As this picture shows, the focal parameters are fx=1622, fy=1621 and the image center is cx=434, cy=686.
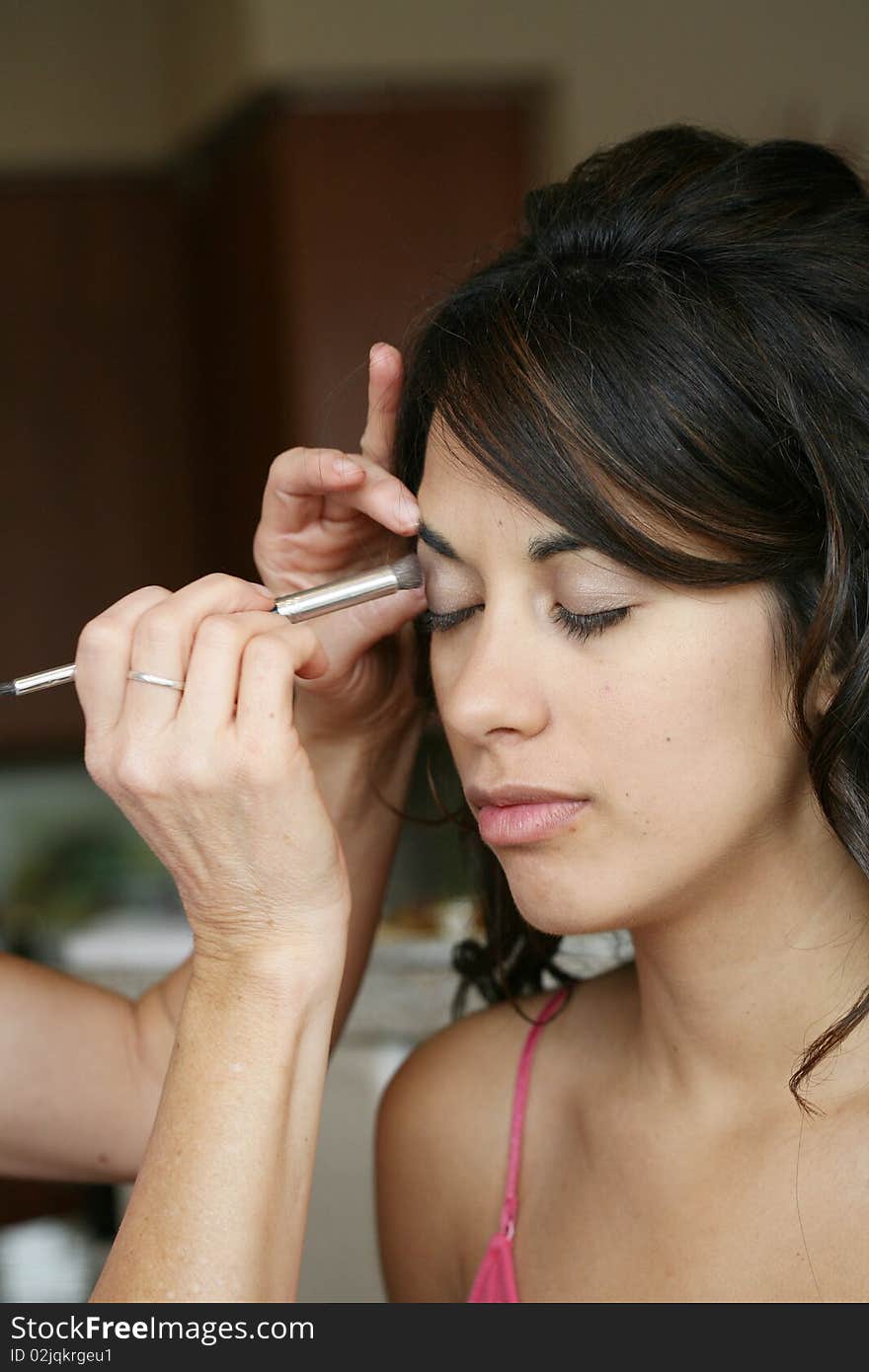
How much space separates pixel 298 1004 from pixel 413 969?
1.79 meters

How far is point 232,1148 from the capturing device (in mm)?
975

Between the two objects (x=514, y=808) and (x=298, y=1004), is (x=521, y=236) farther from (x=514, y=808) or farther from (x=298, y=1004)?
(x=298, y=1004)

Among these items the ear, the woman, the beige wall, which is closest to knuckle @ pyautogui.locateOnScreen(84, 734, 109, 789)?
the woman

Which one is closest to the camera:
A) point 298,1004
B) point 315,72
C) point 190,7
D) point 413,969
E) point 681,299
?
point 298,1004

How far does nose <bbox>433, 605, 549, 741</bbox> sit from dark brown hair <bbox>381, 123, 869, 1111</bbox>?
0.08 m

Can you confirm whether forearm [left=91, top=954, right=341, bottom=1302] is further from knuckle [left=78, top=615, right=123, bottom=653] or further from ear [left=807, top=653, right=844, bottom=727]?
ear [left=807, top=653, right=844, bottom=727]

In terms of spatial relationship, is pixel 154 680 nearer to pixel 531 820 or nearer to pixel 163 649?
pixel 163 649

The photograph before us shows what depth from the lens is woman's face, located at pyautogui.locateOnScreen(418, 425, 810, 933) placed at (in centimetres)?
111

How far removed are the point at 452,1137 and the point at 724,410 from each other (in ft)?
2.27

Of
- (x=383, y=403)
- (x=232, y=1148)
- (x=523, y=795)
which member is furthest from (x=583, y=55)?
(x=232, y=1148)

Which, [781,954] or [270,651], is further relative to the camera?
[781,954]
